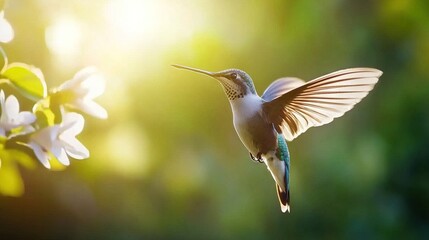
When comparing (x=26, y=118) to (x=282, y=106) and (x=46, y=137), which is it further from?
(x=282, y=106)

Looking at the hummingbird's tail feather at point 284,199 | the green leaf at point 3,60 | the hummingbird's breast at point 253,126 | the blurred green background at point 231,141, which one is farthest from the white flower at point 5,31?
the blurred green background at point 231,141

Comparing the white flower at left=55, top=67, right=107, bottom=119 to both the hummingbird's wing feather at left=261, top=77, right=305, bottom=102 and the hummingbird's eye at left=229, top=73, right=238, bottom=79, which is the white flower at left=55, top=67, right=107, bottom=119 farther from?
the hummingbird's wing feather at left=261, top=77, right=305, bottom=102

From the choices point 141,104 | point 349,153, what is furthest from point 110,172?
point 349,153

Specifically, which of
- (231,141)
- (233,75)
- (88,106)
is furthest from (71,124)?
(231,141)

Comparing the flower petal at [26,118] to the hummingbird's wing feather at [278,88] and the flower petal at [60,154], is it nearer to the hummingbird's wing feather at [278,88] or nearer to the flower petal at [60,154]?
the flower petal at [60,154]

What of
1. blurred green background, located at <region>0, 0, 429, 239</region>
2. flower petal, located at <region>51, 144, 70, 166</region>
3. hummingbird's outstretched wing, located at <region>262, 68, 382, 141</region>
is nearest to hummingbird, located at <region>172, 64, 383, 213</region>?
hummingbird's outstretched wing, located at <region>262, 68, 382, 141</region>
